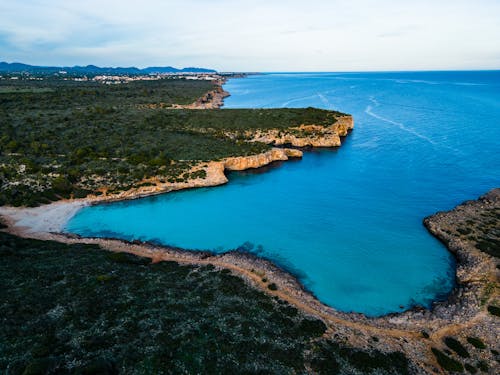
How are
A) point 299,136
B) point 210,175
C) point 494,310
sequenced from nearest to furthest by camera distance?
point 494,310 → point 210,175 → point 299,136

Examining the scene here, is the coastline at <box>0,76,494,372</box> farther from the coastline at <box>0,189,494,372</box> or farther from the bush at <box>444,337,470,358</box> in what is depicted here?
the bush at <box>444,337,470,358</box>

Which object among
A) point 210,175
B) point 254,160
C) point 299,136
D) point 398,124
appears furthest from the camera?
point 398,124

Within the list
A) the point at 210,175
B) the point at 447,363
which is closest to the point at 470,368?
the point at 447,363

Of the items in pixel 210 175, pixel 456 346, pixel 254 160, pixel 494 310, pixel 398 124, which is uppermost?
pixel 398 124

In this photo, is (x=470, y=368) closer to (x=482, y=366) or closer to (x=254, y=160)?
(x=482, y=366)

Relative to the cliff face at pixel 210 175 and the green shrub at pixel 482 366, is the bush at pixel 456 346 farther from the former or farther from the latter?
the cliff face at pixel 210 175

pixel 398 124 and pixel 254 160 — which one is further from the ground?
pixel 398 124
